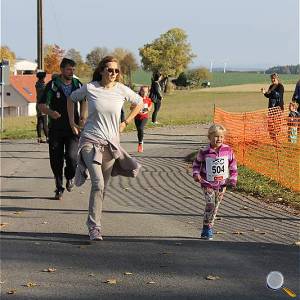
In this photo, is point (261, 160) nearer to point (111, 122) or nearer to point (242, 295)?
point (111, 122)

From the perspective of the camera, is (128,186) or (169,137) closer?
(128,186)

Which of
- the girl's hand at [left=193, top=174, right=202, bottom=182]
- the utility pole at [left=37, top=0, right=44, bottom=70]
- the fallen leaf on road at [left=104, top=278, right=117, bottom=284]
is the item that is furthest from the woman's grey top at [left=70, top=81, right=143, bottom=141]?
the utility pole at [left=37, top=0, right=44, bottom=70]

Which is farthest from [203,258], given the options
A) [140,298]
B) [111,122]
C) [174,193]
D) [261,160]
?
[261,160]

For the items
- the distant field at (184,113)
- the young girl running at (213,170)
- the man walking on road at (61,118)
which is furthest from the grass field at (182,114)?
the young girl running at (213,170)

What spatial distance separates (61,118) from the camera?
9.48 metres

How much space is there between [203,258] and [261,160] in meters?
7.28

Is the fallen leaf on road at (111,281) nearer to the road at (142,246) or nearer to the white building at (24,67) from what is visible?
the road at (142,246)

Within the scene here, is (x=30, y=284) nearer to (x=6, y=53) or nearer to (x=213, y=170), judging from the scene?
(x=213, y=170)

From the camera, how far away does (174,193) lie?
1059cm

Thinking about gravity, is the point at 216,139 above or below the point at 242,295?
above

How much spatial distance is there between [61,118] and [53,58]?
99.8 metres

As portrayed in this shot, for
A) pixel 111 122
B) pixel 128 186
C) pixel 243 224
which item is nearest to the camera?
pixel 111 122

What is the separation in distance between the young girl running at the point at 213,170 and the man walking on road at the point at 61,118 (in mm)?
2296

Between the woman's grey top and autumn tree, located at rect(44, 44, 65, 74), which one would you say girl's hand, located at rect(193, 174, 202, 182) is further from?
autumn tree, located at rect(44, 44, 65, 74)
